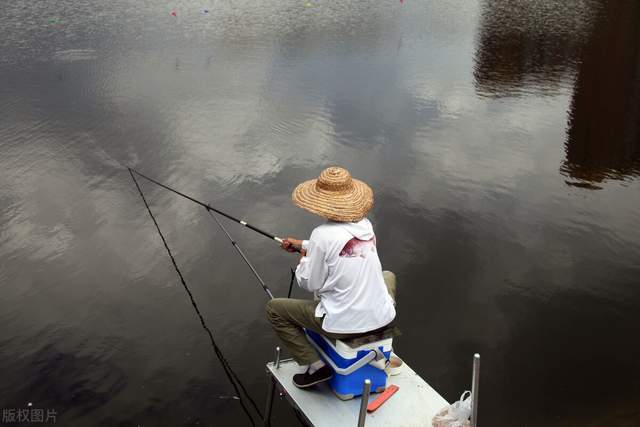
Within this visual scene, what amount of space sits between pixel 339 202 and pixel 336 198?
0.16ft

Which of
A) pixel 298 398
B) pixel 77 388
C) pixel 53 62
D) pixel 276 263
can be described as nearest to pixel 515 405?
pixel 298 398

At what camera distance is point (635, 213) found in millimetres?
7355

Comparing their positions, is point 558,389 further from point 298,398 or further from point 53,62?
point 53,62

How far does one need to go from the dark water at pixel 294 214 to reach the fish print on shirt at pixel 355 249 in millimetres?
1818

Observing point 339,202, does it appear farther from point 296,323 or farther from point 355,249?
point 296,323

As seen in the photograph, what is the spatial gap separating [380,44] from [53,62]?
34.1 ft

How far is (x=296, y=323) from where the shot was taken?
11.7 feet

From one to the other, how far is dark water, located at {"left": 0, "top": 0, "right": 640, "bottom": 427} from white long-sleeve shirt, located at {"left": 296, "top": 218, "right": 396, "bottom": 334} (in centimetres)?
147

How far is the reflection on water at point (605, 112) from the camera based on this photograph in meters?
8.98

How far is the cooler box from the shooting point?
3250 mm

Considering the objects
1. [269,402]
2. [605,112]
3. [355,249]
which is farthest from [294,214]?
[605,112]

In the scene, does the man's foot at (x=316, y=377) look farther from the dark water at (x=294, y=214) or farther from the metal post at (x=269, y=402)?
the dark water at (x=294, y=214)

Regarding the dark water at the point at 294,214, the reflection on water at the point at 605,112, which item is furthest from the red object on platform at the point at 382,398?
the reflection on water at the point at 605,112

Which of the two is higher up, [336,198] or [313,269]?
[336,198]
